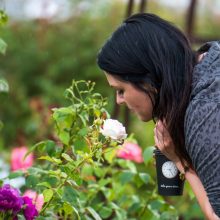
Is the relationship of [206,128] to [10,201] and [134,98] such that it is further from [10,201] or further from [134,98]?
[10,201]

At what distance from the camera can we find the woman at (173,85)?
2398mm

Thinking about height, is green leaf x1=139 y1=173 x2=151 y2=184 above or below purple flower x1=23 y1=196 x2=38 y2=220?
below

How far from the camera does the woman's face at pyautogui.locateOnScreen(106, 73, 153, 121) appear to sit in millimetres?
2490

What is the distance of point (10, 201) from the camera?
103 inches

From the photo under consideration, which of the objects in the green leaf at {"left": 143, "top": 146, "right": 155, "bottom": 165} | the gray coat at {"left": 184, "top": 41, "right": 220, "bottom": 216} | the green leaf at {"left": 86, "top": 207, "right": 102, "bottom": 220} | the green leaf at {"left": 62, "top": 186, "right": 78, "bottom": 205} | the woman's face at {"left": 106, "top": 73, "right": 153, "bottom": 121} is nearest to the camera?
the gray coat at {"left": 184, "top": 41, "right": 220, "bottom": 216}

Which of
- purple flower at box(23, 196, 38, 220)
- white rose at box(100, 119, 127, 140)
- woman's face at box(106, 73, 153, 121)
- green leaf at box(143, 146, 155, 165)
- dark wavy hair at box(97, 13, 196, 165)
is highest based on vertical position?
dark wavy hair at box(97, 13, 196, 165)

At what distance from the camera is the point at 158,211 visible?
3236 millimetres

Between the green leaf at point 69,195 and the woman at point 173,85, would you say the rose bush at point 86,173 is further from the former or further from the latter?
the woman at point 173,85

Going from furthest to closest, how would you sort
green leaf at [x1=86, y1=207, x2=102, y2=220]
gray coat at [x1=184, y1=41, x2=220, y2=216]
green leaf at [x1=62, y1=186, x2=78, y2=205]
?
1. green leaf at [x1=86, y1=207, x2=102, y2=220]
2. green leaf at [x1=62, y1=186, x2=78, y2=205]
3. gray coat at [x1=184, y1=41, x2=220, y2=216]

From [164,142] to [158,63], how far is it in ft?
0.86

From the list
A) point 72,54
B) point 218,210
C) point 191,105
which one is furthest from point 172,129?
point 72,54

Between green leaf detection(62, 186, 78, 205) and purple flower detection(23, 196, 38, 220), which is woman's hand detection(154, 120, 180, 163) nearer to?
green leaf detection(62, 186, 78, 205)

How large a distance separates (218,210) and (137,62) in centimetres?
49

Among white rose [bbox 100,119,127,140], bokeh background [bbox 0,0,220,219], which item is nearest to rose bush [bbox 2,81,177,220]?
white rose [bbox 100,119,127,140]
